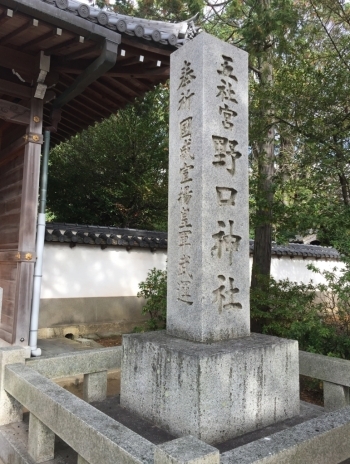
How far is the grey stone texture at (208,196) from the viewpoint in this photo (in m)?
3.15

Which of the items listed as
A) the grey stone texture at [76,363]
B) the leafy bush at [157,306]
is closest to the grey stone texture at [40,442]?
the grey stone texture at [76,363]

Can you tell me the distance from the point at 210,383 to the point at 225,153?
1.96m

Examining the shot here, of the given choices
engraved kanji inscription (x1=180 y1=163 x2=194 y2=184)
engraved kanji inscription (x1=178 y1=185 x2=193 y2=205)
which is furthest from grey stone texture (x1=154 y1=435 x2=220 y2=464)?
engraved kanji inscription (x1=180 y1=163 x2=194 y2=184)

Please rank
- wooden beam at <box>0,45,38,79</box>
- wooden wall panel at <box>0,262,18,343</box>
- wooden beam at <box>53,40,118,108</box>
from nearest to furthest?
wooden beam at <box>53,40,118,108</box> < wooden beam at <box>0,45,38,79</box> < wooden wall panel at <box>0,262,18,343</box>

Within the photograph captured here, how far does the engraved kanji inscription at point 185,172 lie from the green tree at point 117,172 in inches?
362

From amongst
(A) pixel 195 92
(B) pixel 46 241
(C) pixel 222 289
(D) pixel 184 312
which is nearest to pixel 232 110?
(A) pixel 195 92

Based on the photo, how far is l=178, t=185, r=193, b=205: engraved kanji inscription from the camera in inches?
131

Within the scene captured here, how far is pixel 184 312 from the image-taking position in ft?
10.6

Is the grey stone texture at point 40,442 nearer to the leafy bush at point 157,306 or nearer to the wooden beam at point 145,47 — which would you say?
the leafy bush at point 157,306

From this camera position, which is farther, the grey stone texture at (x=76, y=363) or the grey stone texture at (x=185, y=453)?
the grey stone texture at (x=76, y=363)

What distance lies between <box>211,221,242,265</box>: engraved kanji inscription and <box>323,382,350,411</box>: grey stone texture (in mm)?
1713

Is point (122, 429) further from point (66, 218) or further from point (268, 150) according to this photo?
point (66, 218)

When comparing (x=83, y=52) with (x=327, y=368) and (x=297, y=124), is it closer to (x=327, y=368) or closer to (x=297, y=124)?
(x=297, y=124)

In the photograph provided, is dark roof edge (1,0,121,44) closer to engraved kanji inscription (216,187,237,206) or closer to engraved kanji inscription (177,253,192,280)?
engraved kanji inscription (216,187,237,206)
